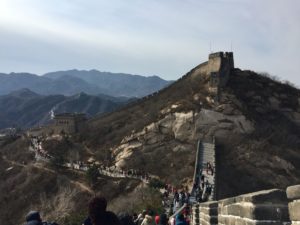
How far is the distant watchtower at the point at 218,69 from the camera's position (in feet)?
246

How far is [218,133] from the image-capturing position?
68.4 meters

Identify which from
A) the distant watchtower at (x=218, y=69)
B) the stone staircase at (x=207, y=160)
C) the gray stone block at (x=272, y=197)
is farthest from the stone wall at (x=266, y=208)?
the distant watchtower at (x=218, y=69)

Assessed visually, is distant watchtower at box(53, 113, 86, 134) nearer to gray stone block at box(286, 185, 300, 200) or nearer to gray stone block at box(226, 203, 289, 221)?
gray stone block at box(226, 203, 289, 221)

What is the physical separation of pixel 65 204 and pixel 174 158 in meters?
14.0

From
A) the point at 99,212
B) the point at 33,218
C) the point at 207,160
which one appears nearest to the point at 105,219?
the point at 99,212

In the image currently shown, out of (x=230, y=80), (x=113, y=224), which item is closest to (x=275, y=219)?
(x=113, y=224)

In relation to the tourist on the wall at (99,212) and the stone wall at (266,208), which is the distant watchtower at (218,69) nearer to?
the stone wall at (266,208)

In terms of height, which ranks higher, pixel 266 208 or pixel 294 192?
pixel 294 192

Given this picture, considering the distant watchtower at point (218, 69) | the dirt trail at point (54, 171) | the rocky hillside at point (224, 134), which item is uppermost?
the distant watchtower at point (218, 69)

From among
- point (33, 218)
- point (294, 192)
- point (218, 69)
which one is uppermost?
point (218, 69)

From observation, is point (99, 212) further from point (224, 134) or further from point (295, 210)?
point (224, 134)

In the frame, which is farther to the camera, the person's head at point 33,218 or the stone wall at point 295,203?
the person's head at point 33,218

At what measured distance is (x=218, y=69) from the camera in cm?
7688

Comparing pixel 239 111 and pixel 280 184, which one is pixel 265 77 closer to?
pixel 239 111
